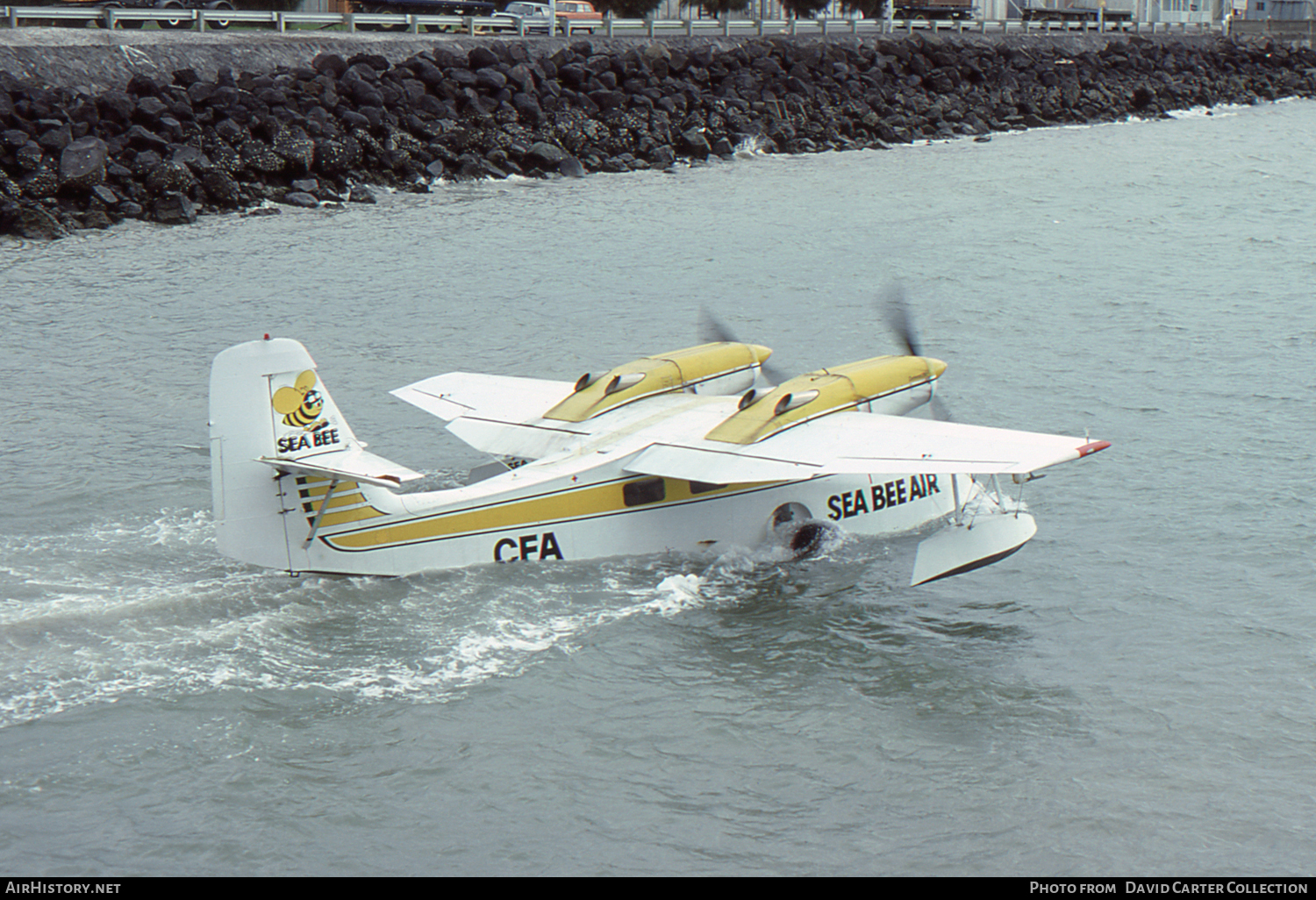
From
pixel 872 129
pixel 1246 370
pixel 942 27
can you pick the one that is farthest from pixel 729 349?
pixel 942 27

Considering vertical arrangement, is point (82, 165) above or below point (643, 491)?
above

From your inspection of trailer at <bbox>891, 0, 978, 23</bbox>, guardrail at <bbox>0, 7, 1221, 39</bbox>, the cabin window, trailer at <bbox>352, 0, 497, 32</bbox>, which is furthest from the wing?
trailer at <bbox>891, 0, 978, 23</bbox>

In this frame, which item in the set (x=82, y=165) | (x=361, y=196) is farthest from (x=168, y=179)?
(x=361, y=196)

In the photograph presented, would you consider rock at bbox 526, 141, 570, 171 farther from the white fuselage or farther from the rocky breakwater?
the white fuselage

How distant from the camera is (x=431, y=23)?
2335 inches

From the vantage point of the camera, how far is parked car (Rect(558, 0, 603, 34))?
208ft

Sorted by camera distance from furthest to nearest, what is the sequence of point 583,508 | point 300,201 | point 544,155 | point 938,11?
point 938,11, point 544,155, point 300,201, point 583,508

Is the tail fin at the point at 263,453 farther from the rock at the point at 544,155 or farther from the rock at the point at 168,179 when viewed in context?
the rock at the point at 544,155

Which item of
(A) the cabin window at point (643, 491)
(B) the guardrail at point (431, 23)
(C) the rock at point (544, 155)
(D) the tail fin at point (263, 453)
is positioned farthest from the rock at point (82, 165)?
(A) the cabin window at point (643, 491)

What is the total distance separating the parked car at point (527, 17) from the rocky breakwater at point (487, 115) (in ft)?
11.7

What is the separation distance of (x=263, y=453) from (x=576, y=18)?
5560 centimetres

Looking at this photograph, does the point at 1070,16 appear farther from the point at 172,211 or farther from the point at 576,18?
the point at 172,211

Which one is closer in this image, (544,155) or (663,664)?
(663,664)

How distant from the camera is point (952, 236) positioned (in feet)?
138
